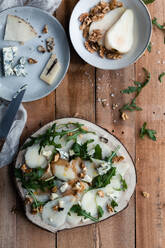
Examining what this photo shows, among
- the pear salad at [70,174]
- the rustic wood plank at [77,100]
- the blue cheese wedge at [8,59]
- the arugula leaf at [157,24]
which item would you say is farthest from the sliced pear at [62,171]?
the arugula leaf at [157,24]

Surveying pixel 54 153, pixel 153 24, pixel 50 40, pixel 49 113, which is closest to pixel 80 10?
pixel 50 40

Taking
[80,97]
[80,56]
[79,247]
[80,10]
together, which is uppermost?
[80,10]

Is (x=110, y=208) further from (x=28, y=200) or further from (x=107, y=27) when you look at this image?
(x=107, y=27)

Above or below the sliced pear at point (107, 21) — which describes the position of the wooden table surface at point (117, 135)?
below

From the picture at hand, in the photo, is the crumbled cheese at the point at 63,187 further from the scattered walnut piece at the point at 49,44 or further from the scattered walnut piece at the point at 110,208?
the scattered walnut piece at the point at 49,44

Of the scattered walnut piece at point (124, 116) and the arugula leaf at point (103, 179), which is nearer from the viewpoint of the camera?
the arugula leaf at point (103, 179)

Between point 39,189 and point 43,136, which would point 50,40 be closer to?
point 43,136

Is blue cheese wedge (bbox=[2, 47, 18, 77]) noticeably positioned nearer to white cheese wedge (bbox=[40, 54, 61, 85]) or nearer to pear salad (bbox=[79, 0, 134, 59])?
white cheese wedge (bbox=[40, 54, 61, 85])

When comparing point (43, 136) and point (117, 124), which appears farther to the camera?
point (117, 124)
